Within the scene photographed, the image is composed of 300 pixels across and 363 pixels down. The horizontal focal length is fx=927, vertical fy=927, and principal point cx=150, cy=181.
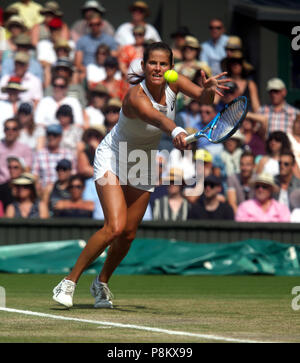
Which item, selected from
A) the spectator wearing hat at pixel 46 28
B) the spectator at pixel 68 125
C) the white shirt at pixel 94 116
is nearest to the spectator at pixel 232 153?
A: the white shirt at pixel 94 116

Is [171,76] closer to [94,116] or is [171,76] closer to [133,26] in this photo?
[94,116]

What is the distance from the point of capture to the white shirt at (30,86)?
581 inches

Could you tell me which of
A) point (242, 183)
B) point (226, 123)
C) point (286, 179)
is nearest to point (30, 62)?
point (242, 183)

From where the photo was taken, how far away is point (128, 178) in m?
7.48

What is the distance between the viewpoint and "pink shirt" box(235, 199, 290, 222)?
12.9m

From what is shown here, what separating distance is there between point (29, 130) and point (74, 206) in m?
1.87

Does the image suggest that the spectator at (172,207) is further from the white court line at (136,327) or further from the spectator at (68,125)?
the white court line at (136,327)

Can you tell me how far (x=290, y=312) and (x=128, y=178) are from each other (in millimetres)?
1667

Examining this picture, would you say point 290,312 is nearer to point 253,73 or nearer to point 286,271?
point 286,271

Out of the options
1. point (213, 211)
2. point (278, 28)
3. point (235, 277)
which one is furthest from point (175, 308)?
point (278, 28)

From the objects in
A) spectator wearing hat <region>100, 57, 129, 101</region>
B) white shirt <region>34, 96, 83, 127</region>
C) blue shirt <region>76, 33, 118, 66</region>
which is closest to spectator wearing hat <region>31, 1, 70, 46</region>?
blue shirt <region>76, 33, 118, 66</region>

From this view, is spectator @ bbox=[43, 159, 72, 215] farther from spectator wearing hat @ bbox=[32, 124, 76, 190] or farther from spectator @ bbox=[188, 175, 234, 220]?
spectator @ bbox=[188, 175, 234, 220]

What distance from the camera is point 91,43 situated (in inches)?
619

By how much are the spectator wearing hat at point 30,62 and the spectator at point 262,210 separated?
441 centimetres
